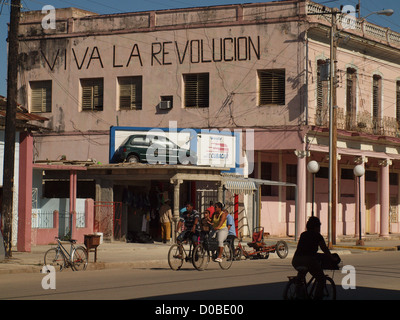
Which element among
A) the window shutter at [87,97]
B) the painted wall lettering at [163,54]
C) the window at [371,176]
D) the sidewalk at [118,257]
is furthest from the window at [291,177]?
the window shutter at [87,97]

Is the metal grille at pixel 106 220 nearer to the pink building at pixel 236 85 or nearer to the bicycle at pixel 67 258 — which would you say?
the pink building at pixel 236 85

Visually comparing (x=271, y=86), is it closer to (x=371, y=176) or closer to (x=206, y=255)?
(x=371, y=176)

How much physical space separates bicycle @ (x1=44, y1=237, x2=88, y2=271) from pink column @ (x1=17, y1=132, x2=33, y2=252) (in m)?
4.64

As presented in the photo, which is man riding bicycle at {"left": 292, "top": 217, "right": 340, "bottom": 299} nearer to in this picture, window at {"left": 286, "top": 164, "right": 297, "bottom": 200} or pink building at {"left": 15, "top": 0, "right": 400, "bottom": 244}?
pink building at {"left": 15, "top": 0, "right": 400, "bottom": 244}

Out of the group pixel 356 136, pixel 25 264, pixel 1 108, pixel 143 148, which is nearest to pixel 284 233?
pixel 356 136

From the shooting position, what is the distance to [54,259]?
69.6 ft

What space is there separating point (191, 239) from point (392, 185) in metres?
30.5

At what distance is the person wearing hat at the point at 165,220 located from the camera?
33125mm

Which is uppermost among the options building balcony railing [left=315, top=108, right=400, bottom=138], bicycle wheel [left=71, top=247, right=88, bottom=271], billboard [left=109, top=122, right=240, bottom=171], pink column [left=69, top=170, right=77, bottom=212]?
building balcony railing [left=315, top=108, right=400, bottom=138]

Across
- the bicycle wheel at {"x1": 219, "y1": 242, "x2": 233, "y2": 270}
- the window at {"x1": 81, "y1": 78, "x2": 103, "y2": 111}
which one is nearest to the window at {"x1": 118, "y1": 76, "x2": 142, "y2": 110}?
the window at {"x1": 81, "y1": 78, "x2": 103, "y2": 111}

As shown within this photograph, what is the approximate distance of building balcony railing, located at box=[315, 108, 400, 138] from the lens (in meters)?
39.2

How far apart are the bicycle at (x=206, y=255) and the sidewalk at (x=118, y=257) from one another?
2.61m

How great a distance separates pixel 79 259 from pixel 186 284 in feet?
17.4

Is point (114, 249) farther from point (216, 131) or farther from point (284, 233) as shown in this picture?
point (284, 233)
